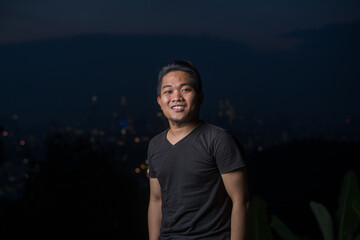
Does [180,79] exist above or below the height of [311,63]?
below

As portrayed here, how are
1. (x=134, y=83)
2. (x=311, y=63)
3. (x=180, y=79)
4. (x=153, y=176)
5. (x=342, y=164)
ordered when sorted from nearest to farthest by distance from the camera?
(x=180, y=79) < (x=153, y=176) < (x=342, y=164) < (x=134, y=83) < (x=311, y=63)

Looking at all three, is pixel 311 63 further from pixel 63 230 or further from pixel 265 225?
pixel 265 225

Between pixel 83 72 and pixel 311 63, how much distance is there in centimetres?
2527

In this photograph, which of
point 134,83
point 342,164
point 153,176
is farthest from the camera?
point 134,83

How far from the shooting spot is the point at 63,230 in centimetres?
690

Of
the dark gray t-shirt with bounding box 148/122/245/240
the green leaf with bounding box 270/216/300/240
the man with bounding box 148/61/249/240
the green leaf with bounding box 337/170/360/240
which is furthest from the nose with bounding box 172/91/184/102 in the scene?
the green leaf with bounding box 337/170/360/240

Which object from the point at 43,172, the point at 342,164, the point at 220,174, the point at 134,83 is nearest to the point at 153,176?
the point at 220,174

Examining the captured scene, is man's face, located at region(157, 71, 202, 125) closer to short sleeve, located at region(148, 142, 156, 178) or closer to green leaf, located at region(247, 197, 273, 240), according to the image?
short sleeve, located at region(148, 142, 156, 178)

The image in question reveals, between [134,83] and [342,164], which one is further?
[134,83]

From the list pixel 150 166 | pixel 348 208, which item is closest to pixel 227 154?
pixel 150 166

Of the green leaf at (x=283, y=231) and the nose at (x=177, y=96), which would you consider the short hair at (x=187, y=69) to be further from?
the green leaf at (x=283, y=231)

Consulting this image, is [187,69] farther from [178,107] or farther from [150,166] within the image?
[150,166]

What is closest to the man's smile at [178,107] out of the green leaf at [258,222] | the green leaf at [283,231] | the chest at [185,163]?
the chest at [185,163]

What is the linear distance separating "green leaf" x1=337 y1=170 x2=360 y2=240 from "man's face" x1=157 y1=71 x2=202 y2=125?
2.09 feet
